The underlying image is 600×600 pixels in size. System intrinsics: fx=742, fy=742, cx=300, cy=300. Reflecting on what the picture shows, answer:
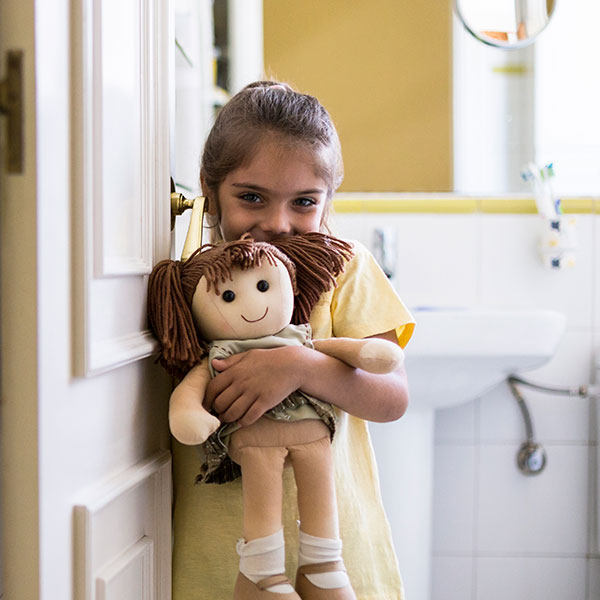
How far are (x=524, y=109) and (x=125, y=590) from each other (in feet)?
4.73

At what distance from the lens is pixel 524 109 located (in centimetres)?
172

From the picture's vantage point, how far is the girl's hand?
2.18 ft

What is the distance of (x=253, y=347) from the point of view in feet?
2.28

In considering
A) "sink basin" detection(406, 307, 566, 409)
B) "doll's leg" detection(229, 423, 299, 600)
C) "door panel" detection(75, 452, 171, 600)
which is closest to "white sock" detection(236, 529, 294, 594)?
"doll's leg" detection(229, 423, 299, 600)

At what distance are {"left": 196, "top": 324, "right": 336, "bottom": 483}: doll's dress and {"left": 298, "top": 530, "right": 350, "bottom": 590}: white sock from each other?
0.10 m

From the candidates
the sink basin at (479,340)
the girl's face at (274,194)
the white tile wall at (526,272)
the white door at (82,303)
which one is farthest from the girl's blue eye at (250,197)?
the white tile wall at (526,272)

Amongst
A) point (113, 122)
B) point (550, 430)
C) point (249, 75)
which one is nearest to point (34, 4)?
point (113, 122)

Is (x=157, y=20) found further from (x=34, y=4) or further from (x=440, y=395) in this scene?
(x=440, y=395)

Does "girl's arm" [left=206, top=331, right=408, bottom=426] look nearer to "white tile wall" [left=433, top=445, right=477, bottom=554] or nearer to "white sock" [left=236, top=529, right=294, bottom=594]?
"white sock" [left=236, top=529, right=294, bottom=594]

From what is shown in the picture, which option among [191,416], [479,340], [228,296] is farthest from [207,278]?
[479,340]

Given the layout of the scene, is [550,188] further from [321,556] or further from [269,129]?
[321,556]

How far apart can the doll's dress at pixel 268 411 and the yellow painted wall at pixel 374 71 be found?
1.00 meters

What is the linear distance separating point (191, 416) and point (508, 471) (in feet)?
3.87

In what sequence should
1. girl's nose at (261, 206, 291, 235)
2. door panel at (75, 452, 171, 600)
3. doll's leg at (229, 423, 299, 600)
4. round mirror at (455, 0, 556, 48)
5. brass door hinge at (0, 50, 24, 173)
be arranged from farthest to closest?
1. round mirror at (455, 0, 556, 48)
2. girl's nose at (261, 206, 291, 235)
3. doll's leg at (229, 423, 299, 600)
4. door panel at (75, 452, 171, 600)
5. brass door hinge at (0, 50, 24, 173)
